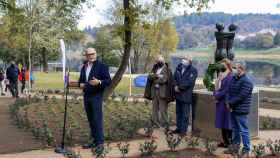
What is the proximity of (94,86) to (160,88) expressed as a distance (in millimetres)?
2957

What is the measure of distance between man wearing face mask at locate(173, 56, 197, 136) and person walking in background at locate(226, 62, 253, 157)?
1.96 metres

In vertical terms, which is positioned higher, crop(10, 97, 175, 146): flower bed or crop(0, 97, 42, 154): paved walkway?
crop(10, 97, 175, 146): flower bed

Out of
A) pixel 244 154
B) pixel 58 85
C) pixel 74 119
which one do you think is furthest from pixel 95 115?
pixel 58 85

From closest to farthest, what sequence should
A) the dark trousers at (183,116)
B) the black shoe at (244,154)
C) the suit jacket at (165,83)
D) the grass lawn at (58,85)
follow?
the black shoe at (244,154), the dark trousers at (183,116), the suit jacket at (165,83), the grass lawn at (58,85)

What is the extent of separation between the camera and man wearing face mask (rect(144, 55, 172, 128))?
1158 centimetres

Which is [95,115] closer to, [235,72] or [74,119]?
[235,72]

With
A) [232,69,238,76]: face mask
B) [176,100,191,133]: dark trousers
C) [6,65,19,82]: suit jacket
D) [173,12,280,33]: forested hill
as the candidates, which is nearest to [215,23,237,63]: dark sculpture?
[176,100,191,133]: dark trousers

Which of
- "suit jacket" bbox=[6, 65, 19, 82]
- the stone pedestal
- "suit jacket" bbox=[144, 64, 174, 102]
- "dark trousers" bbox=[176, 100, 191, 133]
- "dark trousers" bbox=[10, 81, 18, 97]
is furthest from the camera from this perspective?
"dark trousers" bbox=[10, 81, 18, 97]

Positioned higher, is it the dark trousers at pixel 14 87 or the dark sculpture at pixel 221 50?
the dark sculpture at pixel 221 50

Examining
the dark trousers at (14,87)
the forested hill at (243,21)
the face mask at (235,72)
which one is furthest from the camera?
the forested hill at (243,21)

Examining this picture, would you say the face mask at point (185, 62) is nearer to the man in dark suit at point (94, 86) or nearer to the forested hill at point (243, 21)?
the man in dark suit at point (94, 86)

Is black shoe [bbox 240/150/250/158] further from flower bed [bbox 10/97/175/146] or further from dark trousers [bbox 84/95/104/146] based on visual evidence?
flower bed [bbox 10/97/175/146]

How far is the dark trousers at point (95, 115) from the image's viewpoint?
9125mm

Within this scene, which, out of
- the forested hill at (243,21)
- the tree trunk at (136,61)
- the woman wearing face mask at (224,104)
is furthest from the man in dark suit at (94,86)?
the forested hill at (243,21)
